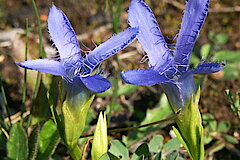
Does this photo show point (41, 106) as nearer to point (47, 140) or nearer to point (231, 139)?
point (47, 140)

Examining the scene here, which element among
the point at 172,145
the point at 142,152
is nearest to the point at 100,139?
the point at 142,152

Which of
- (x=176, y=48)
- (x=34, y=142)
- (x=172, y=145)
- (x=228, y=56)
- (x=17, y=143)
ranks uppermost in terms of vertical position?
(x=176, y=48)

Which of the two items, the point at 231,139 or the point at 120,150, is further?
the point at 231,139

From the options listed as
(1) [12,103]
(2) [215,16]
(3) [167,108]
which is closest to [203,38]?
(2) [215,16]

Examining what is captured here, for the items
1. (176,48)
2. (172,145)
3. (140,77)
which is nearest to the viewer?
(140,77)

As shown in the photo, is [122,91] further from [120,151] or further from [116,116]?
[120,151]

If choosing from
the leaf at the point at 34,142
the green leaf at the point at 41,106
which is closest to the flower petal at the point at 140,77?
the leaf at the point at 34,142

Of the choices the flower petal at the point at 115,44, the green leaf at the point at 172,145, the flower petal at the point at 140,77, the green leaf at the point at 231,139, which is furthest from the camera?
the green leaf at the point at 231,139

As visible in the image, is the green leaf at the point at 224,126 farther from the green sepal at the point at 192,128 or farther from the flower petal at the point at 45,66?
the flower petal at the point at 45,66
